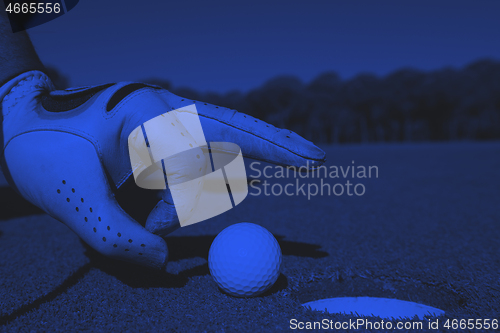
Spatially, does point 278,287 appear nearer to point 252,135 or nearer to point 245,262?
point 245,262

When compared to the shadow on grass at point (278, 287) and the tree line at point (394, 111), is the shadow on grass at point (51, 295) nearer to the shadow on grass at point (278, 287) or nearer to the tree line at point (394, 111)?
the shadow on grass at point (278, 287)

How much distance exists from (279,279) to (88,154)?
1.57 m

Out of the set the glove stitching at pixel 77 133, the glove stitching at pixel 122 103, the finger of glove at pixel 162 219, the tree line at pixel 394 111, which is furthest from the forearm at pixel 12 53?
the tree line at pixel 394 111

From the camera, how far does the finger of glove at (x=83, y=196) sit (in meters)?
1.81

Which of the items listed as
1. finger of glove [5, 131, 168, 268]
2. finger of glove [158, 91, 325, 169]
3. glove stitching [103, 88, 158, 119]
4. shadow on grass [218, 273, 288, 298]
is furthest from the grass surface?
glove stitching [103, 88, 158, 119]

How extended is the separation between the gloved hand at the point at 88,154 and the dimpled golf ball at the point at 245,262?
1.29 ft

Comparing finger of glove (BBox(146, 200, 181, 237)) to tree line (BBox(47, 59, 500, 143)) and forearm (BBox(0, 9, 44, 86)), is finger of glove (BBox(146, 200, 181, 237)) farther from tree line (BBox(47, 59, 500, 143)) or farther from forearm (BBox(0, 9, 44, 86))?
tree line (BBox(47, 59, 500, 143))

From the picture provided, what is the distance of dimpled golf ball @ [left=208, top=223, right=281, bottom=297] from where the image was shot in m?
2.04

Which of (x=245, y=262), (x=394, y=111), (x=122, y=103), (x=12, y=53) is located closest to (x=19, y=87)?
(x=12, y=53)

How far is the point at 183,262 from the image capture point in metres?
2.71

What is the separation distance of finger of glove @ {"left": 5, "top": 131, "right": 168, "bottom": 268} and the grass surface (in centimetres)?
38

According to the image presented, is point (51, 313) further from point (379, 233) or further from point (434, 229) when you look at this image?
point (434, 229)

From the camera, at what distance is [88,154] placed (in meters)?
1.86

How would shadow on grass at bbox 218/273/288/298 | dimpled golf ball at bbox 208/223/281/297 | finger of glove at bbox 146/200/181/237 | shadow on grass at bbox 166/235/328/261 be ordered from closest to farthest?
finger of glove at bbox 146/200/181/237 → dimpled golf ball at bbox 208/223/281/297 → shadow on grass at bbox 218/273/288/298 → shadow on grass at bbox 166/235/328/261
